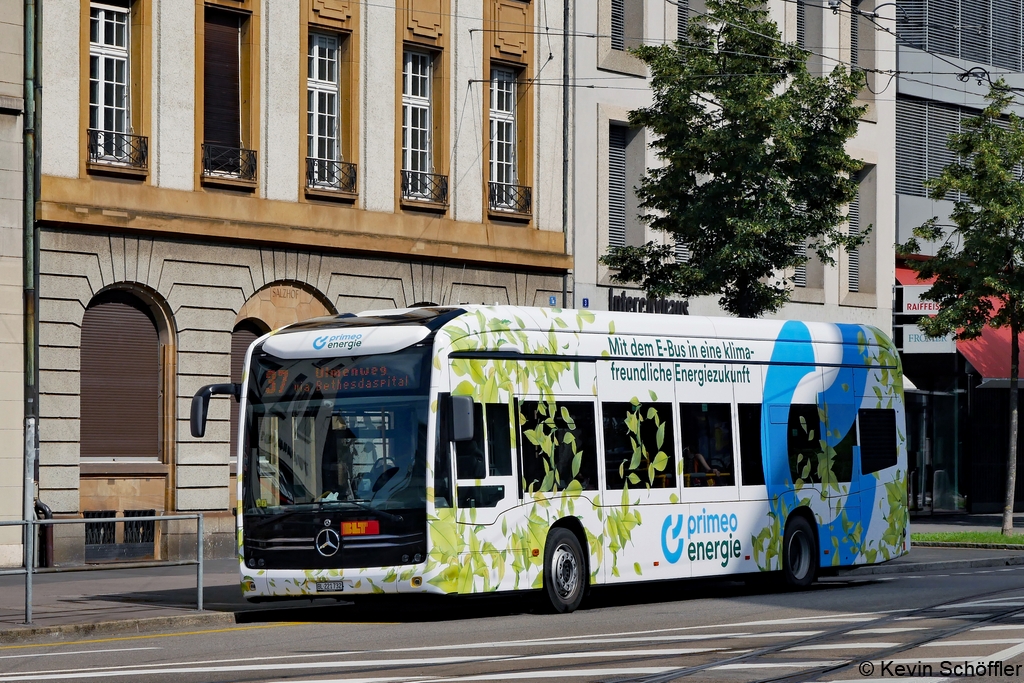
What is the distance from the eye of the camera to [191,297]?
85.5 ft

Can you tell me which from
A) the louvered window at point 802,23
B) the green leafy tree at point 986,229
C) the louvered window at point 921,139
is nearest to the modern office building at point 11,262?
the green leafy tree at point 986,229

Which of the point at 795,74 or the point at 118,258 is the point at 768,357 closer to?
the point at 795,74

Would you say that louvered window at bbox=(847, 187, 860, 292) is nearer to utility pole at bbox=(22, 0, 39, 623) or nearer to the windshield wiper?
utility pole at bbox=(22, 0, 39, 623)

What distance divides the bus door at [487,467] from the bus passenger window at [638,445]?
1.50 meters

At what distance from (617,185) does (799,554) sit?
44.4 ft

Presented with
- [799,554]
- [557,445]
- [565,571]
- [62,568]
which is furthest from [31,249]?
[799,554]

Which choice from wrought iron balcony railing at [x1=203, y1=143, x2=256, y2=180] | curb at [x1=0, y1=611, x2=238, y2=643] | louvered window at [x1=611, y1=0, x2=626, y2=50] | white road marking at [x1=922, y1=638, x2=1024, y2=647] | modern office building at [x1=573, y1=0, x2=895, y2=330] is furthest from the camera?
louvered window at [x1=611, y1=0, x2=626, y2=50]

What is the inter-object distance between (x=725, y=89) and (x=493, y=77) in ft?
18.3

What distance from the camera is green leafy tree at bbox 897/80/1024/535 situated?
3105 centimetres

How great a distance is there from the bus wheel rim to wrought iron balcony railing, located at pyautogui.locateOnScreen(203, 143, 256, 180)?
11144mm

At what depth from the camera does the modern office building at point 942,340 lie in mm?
38812

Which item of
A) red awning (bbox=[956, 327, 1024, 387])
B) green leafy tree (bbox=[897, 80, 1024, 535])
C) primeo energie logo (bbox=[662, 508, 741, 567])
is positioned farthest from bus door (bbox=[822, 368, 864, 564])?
red awning (bbox=[956, 327, 1024, 387])

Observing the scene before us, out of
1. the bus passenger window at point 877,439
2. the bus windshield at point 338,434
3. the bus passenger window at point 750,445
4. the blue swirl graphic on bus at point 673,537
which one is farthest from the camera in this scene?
the bus passenger window at point 877,439

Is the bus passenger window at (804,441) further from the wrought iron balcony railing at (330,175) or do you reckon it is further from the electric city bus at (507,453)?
the wrought iron balcony railing at (330,175)
